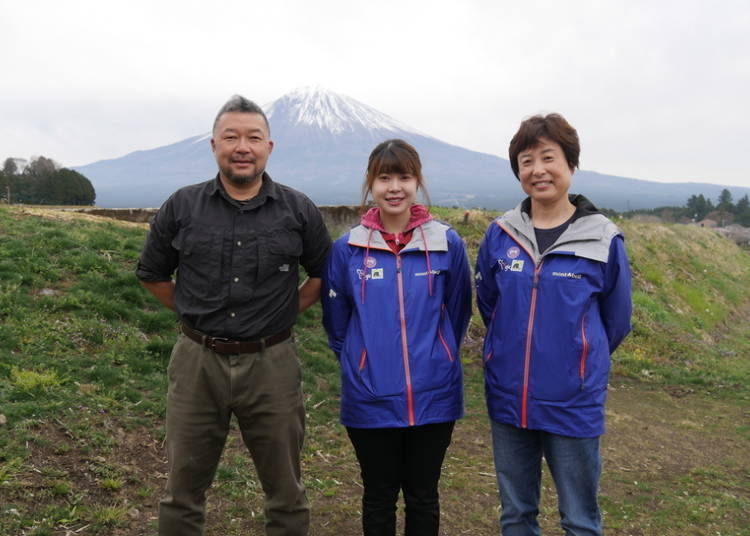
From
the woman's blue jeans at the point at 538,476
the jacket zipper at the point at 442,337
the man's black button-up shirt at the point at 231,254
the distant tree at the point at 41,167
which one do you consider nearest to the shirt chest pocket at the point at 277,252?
→ the man's black button-up shirt at the point at 231,254

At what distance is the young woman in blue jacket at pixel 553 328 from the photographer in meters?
2.79

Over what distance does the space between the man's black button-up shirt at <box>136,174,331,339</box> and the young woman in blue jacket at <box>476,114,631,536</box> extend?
1.12 metres

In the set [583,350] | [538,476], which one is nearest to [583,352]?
[583,350]

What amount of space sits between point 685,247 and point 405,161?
20694 millimetres

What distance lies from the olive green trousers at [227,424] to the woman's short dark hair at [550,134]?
65.2 inches

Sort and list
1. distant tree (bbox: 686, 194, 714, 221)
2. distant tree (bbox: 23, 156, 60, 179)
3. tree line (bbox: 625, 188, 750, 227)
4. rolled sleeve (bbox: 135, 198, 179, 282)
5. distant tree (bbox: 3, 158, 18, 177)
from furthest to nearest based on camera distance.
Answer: distant tree (bbox: 686, 194, 714, 221), tree line (bbox: 625, 188, 750, 227), distant tree (bbox: 3, 158, 18, 177), distant tree (bbox: 23, 156, 60, 179), rolled sleeve (bbox: 135, 198, 179, 282)

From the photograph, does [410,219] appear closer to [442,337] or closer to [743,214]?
[442,337]

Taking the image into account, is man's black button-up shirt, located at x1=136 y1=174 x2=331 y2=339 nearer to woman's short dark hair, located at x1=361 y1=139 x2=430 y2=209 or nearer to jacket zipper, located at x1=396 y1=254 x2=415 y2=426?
woman's short dark hair, located at x1=361 y1=139 x2=430 y2=209

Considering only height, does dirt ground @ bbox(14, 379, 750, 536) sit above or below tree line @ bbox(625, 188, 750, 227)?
below

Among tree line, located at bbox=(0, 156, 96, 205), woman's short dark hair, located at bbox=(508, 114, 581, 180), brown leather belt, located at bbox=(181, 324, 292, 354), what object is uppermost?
tree line, located at bbox=(0, 156, 96, 205)

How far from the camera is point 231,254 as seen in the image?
3.03 metres

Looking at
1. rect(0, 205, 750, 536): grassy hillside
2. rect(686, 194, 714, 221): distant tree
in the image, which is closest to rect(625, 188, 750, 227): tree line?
rect(686, 194, 714, 221): distant tree

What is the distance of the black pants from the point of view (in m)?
3.03

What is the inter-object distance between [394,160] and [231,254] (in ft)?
3.23
